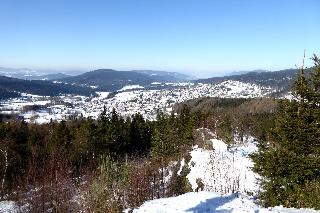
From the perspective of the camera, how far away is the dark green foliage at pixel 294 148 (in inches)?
537

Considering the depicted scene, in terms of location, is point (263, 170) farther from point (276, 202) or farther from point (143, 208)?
point (143, 208)

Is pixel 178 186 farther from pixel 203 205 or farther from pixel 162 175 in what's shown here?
pixel 203 205

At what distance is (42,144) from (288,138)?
1917 inches

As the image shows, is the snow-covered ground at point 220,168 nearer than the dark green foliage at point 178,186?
No

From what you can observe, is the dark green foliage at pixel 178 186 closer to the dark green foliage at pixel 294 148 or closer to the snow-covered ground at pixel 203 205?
the dark green foliage at pixel 294 148

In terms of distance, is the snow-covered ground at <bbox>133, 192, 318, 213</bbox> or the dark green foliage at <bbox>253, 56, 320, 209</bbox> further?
the dark green foliage at <bbox>253, 56, 320, 209</bbox>

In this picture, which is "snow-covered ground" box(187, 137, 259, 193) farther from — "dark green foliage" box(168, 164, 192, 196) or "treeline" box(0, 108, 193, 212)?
"dark green foliage" box(168, 164, 192, 196)

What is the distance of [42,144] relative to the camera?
189 feet

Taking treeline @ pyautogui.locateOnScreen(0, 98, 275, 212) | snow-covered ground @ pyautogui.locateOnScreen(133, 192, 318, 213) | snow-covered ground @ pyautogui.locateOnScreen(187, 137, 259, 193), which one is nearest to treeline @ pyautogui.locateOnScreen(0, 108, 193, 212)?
treeline @ pyautogui.locateOnScreen(0, 98, 275, 212)

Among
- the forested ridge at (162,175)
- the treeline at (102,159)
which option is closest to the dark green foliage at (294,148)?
the forested ridge at (162,175)

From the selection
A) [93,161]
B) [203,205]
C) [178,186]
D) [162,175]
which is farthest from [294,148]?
[93,161]

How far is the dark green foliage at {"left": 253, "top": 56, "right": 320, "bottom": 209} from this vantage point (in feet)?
44.7

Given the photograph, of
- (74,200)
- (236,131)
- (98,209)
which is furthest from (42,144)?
(98,209)

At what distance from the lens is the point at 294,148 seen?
46.7 feet
